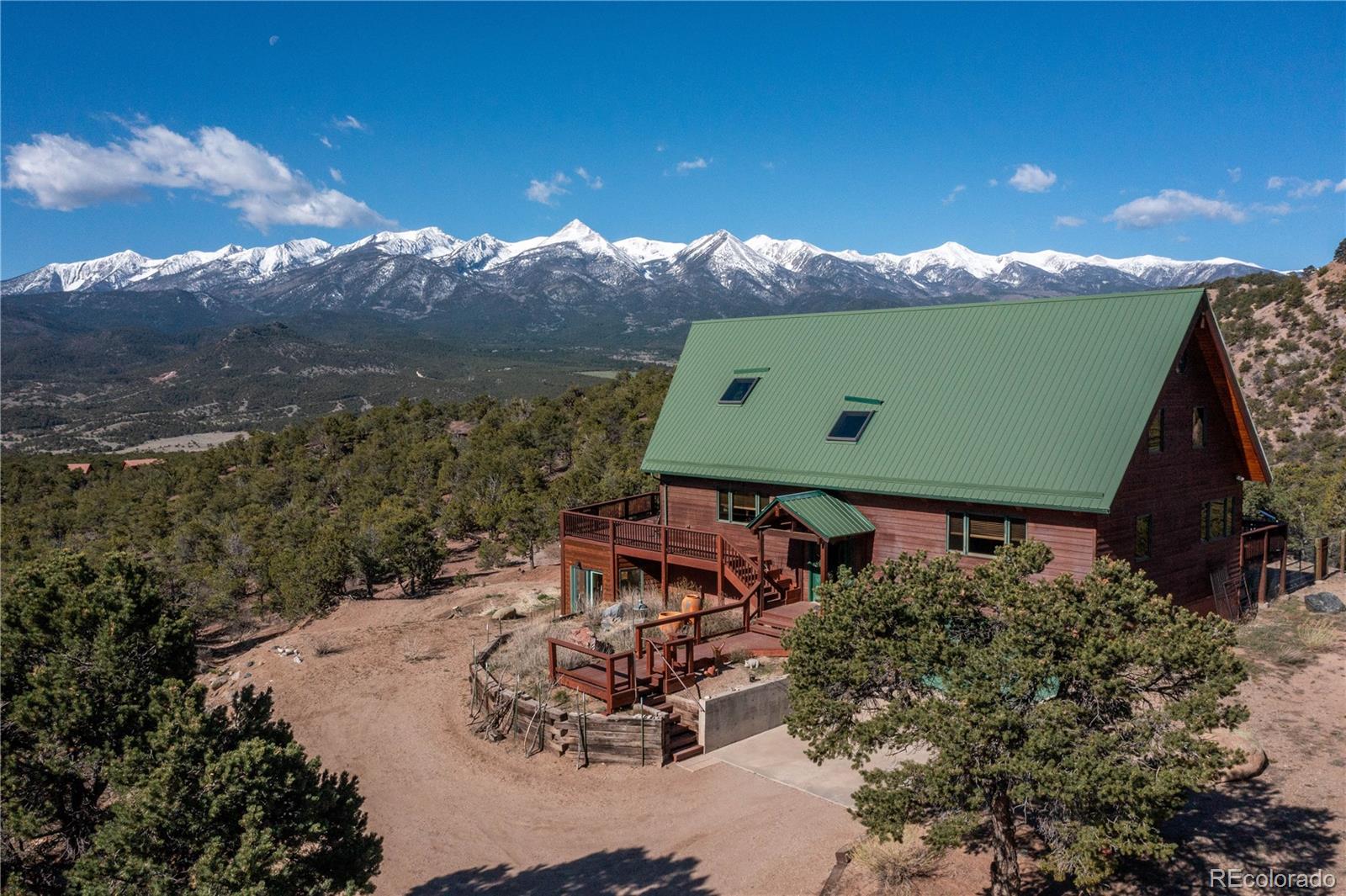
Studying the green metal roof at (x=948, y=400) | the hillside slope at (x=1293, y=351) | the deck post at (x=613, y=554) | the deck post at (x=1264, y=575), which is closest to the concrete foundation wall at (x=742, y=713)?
the green metal roof at (x=948, y=400)

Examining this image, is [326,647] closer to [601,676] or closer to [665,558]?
[665,558]

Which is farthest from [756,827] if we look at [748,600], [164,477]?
[164,477]

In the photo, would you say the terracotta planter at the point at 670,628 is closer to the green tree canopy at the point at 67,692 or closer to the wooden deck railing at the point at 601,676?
the wooden deck railing at the point at 601,676

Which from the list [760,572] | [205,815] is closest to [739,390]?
[760,572]

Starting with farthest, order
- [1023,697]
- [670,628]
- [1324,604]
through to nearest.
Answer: [1324,604], [670,628], [1023,697]

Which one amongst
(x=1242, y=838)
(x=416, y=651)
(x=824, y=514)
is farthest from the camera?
(x=416, y=651)

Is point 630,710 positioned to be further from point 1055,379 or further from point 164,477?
point 164,477
